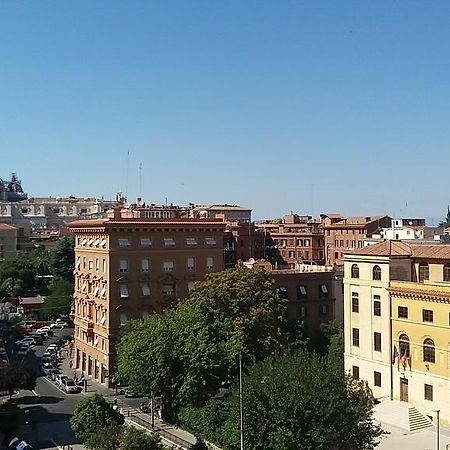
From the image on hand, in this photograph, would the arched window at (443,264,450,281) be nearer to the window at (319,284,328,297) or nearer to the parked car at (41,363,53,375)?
the window at (319,284,328,297)

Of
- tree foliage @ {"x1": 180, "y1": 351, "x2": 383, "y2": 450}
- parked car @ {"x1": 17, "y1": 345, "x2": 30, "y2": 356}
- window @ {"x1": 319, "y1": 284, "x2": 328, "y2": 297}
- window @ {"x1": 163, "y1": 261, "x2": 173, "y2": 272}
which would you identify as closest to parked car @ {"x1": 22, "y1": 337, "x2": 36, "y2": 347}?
parked car @ {"x1": 17, "y1": 345, "x2": 30, "y2": 356}

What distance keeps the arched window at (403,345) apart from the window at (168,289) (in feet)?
71.9

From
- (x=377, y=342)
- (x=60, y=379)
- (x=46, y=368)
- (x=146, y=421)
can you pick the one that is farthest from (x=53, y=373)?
(x=377, y=342)

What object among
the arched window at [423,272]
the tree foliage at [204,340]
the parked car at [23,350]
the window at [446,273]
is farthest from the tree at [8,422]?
the window at [446,273]

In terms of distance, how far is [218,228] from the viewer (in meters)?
61.7

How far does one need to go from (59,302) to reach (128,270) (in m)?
29.8

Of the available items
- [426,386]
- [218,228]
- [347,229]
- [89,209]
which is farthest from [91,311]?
[89,209]

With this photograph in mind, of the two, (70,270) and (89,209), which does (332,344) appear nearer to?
(70,270)

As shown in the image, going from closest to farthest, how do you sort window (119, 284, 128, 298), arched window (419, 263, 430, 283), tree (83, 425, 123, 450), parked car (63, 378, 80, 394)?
tree (83, 425, 123, 450), arched window (419, 263, 430, 283), parked car (63, 378, 80, 394), window (119, 284, 128, 298)

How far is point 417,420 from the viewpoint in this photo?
1588 inches

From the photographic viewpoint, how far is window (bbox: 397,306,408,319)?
4335 centimetres

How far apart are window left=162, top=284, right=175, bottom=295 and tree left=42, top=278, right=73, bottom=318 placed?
92.0 ft

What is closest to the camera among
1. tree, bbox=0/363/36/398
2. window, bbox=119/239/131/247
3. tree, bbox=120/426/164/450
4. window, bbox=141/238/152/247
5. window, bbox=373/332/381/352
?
tree, bbox=120/426/164/450

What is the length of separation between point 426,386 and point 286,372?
44.9 feet
